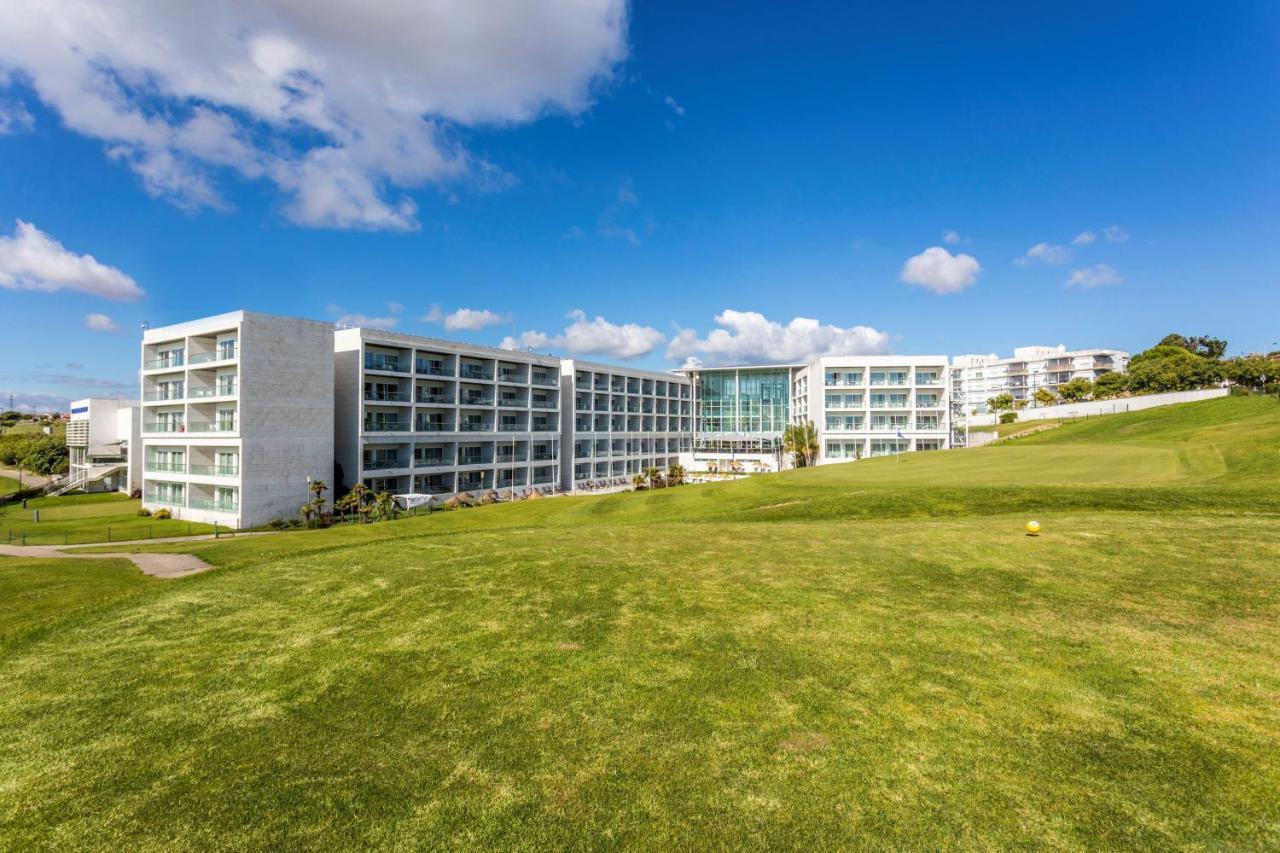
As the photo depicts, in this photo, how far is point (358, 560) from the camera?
14242 mm

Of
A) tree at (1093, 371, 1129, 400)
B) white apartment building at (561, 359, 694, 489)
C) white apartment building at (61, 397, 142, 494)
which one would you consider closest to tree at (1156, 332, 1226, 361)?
tree at (1093, 371, 1129, 400)

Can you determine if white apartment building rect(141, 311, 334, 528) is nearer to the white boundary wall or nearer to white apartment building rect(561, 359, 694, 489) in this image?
white apartment building rect(561, 359, 694, 489)

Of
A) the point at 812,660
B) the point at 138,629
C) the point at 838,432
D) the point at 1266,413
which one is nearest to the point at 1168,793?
the point at 812,660

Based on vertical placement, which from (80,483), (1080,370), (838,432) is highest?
(1080,370)

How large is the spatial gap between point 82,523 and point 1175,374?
119572 millimetres

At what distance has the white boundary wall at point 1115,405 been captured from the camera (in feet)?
232

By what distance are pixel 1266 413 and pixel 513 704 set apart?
70.1 m

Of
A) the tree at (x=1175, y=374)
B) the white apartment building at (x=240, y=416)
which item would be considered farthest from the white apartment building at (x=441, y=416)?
the tree at (x=1175, y=374)

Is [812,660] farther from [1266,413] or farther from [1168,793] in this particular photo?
[1266,413]

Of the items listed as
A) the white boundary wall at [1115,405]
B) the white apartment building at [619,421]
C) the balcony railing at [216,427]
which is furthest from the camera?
the white apartment building at [619,421]

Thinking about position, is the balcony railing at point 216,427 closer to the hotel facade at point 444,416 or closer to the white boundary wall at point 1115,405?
the hotel facade at point 444,416

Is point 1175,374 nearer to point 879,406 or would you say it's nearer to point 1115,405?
point 1115,405

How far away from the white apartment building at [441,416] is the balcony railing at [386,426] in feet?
0.28

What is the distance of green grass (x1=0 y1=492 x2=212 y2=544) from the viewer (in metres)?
35.9
